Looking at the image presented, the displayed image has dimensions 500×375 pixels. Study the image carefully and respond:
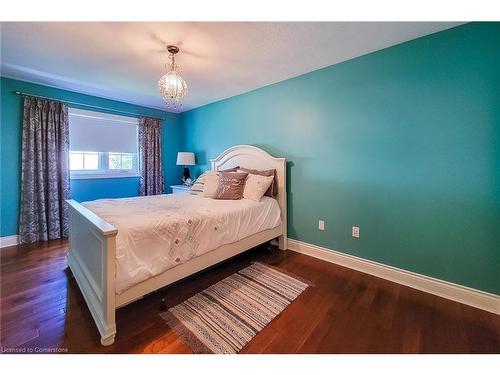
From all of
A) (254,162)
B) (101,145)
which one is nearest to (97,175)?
(101,145)

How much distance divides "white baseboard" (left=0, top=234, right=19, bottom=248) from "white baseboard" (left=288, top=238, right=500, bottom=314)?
4.04 m

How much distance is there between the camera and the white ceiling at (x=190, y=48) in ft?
5.75

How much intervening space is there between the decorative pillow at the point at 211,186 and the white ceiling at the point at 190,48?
1.35m

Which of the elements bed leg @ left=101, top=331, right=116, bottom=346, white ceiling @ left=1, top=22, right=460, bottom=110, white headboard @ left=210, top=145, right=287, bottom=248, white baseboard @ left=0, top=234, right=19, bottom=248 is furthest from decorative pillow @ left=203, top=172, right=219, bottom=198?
white baseboard @ left=0, top=234, right=19, bottom=248

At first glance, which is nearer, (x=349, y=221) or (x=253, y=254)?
(x=349, y=221)

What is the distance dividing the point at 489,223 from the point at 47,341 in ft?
10.8

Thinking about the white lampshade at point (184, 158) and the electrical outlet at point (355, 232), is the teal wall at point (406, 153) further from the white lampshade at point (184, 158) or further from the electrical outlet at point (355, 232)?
the white lampshade at point (184, 158)

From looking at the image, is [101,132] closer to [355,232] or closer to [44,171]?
[44,171]

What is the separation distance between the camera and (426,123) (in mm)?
1882

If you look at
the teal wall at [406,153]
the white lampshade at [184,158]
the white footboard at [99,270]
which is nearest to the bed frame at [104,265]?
Answer: the white footboard at [99,270]

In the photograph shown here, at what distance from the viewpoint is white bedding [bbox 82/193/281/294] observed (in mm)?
1392

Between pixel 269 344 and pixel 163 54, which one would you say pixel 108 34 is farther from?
pixel 269 344

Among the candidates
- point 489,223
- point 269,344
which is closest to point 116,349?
point 269,344

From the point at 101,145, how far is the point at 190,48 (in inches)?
105
